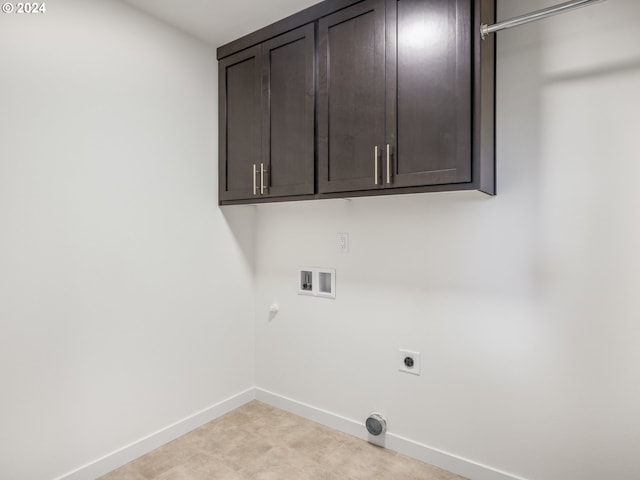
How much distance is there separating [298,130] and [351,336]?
1241 millimetres

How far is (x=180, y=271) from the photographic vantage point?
2236 mm

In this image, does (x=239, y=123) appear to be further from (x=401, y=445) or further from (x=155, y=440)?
(x=401, y=445)

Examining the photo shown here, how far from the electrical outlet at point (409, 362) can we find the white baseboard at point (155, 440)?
1.21m

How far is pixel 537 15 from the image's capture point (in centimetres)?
140

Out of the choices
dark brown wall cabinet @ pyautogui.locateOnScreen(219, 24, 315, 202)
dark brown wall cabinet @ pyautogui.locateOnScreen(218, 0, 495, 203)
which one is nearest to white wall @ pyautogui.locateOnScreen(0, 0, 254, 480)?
dark brown wall cabinet @ pyautogui.locateOnScreen(219, 24, 315, 202)

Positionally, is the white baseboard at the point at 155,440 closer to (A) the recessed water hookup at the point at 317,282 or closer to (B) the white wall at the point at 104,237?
(B) the white wall at the point at 104,237

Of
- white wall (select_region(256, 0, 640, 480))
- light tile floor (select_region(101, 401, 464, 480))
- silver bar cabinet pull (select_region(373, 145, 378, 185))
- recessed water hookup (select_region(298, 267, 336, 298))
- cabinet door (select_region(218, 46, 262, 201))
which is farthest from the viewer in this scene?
recessed water hookup (select_region(298, 267, 336, 298))

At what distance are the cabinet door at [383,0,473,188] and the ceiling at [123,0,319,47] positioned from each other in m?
0.62

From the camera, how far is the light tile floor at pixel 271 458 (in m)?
1.85

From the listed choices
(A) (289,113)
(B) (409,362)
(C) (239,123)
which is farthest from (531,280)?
(C) (239,123)

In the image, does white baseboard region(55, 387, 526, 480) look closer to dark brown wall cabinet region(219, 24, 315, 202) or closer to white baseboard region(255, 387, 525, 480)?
white baseboard region(255, 387, 525, 480)

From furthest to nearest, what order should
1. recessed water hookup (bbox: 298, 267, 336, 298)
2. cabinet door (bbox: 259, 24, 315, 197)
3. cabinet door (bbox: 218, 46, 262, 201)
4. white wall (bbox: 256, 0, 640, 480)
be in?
recessed water hookup (bbox: 298, 267, 336, 298)
cabinet door (bbox: 218, 46, 262, 201)
cabinet door (bbox: 259, 24, 315, 197)
white wall (bbox: 256, 0, 640, 480)

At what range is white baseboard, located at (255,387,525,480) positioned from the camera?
5.90ft

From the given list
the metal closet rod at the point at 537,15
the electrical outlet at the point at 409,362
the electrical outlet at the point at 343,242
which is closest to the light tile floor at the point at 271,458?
the electrical outlet at the point at 409,362
